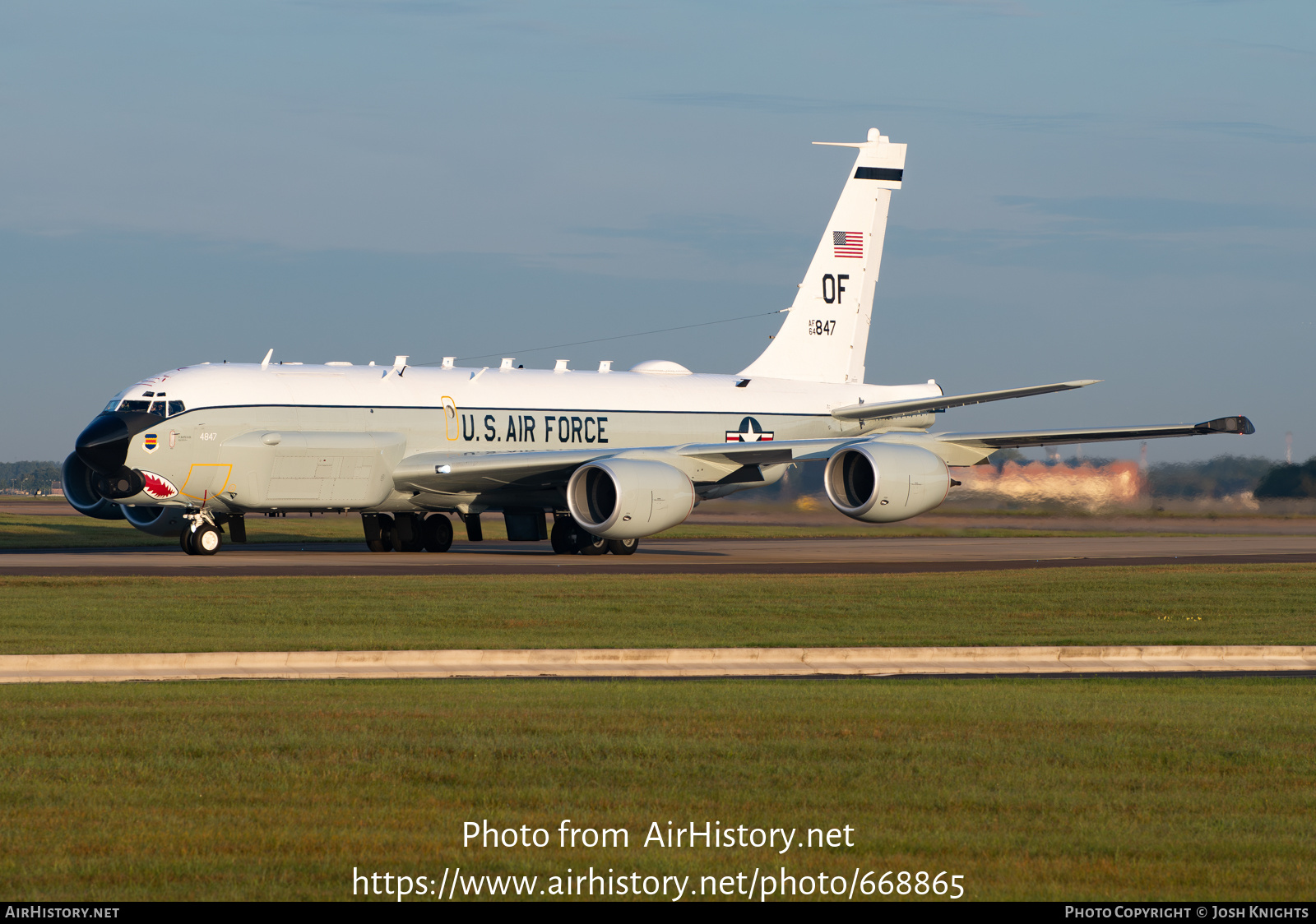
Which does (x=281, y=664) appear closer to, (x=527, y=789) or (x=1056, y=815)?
(x=527, y=789)

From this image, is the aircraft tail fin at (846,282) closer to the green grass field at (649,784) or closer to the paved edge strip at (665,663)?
the paved edge strip at (665,663)

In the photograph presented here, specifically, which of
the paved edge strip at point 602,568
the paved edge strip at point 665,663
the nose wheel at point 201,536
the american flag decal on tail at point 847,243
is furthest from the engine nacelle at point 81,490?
the paved edge strip at point 665,663

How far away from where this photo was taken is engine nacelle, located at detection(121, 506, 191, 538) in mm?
38562

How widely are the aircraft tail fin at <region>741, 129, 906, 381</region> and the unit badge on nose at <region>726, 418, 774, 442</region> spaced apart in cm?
278

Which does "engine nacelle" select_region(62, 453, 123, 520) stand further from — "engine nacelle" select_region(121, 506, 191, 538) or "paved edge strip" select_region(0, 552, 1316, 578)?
"paved edge strip" select_region(0, 552, 1316, 578)

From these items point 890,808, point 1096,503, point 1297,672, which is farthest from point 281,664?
point 1096,503

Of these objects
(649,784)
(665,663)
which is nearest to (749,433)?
(665,663)

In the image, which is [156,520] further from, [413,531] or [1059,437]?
[1059,437]

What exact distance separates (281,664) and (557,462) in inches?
792

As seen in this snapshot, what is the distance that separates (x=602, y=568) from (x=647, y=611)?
10537 millimetres

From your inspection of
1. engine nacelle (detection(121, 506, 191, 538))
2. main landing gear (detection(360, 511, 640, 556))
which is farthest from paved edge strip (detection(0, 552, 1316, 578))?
engine nacelle (detection(121, 506, 191, 538))

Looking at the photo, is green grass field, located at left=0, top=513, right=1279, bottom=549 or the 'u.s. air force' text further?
green grass field, located at left=0, top=513, right=1279, bottom=549

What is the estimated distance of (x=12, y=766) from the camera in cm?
977

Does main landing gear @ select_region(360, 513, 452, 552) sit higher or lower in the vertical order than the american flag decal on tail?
lower
